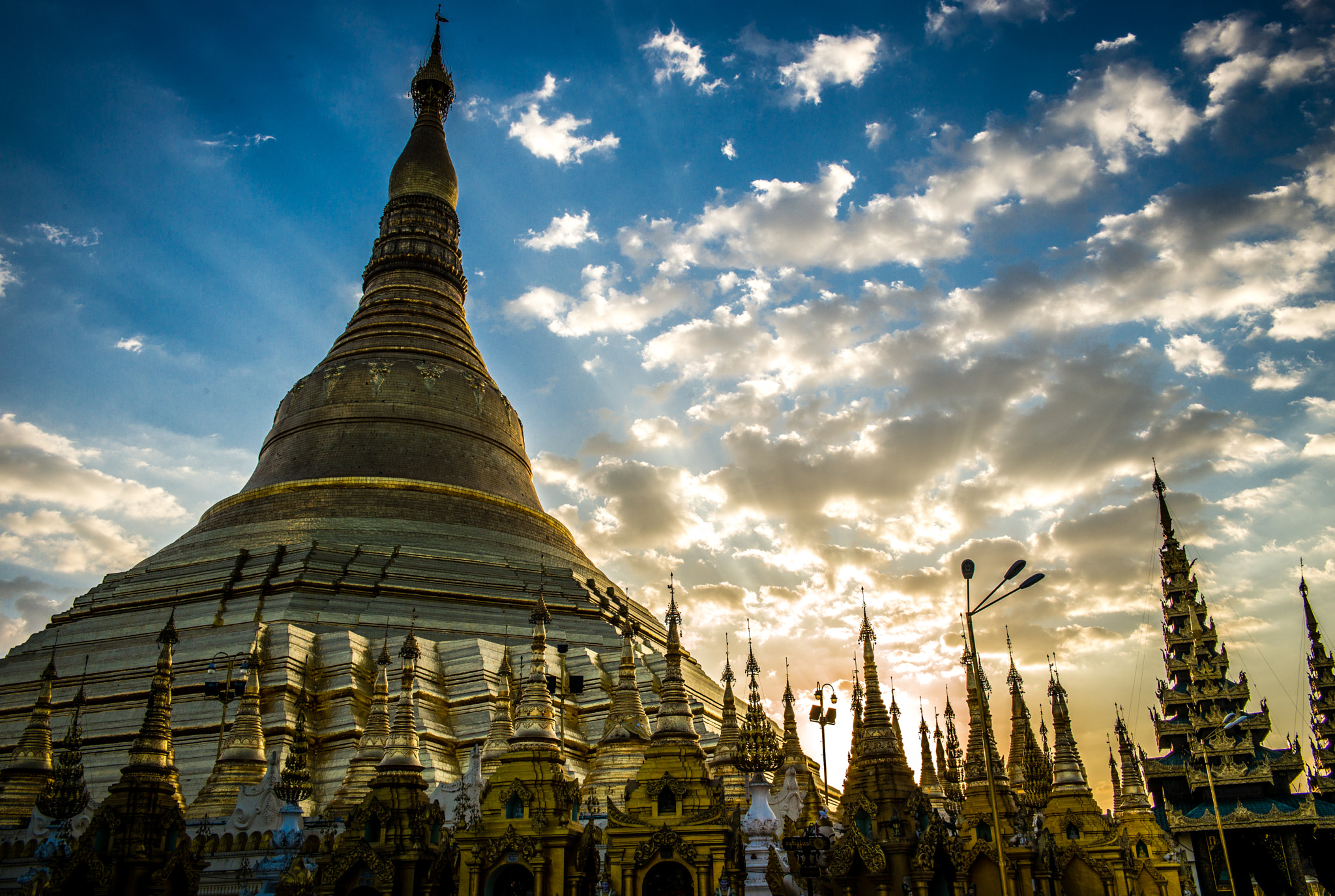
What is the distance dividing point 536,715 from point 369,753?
20.4ft

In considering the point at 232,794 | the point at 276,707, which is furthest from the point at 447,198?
the point at 232,794

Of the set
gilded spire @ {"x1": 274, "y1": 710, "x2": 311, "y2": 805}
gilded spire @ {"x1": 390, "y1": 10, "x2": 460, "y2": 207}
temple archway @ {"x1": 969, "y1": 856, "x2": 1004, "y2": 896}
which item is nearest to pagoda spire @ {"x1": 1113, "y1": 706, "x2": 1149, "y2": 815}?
temple archway @ {"x1": 969, "y1": 856, "x2": 1004, "y2": 896}

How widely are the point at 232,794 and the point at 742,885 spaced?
14.4m

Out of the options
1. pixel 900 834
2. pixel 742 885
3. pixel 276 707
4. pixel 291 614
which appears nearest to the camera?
pixel 742 885

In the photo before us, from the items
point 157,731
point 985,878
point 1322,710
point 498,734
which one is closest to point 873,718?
point 985,878

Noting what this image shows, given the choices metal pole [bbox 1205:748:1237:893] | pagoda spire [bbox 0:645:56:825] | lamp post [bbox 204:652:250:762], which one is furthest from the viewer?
lamp post [bbox 204:652:250:762]

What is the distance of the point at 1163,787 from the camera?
155 ft

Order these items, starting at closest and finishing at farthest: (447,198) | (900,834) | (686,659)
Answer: (900,834), (686,659), (447,198)

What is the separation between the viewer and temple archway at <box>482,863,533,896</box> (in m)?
19.0

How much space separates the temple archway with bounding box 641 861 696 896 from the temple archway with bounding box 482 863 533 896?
235 cm

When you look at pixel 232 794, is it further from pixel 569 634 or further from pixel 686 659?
pixel 686 659

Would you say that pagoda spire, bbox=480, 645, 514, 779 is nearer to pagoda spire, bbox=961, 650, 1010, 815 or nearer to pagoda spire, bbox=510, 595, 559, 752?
pagoda spire, bbox=510, 595, 559, 752

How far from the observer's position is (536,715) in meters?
20.7

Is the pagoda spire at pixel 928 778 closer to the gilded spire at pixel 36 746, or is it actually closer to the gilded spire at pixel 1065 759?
the gilded spire at pixel 1065 759
